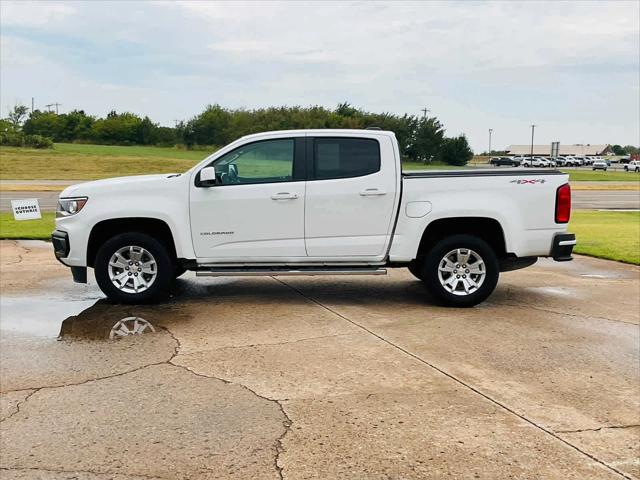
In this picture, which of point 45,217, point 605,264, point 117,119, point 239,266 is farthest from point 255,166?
point 117,119

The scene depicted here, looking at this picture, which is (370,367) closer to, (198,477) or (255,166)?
(198,477)

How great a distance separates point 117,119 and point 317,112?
43.1 meters

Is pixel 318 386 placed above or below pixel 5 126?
below

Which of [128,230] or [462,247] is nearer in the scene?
[462,247]

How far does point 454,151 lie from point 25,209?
1918 inches

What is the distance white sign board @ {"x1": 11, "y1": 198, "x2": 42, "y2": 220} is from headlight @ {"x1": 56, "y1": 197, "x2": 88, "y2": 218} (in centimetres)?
984

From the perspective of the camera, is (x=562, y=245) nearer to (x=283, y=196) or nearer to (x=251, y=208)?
(x=283, y=196)

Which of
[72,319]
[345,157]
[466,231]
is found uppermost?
[345,157]

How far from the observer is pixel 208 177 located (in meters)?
7.47

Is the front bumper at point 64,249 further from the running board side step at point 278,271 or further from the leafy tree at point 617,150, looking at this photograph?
the leafy tree at point 617,150

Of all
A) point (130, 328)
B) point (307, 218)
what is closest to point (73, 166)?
point (307, 218)

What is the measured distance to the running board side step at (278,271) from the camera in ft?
25.2

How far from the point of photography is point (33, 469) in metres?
3.77

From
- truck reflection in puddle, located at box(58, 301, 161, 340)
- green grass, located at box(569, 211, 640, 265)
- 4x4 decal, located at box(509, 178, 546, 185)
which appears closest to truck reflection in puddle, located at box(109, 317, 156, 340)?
truck reflection in puddle, located at box(58, 301, 161, 340)
